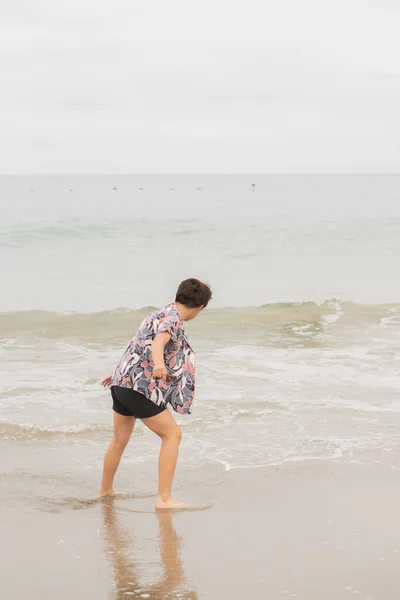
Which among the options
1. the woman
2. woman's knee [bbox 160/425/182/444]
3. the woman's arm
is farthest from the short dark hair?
woman's knee [bbox 160/425/182/444]

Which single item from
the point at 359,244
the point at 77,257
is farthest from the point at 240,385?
the point at 359,244

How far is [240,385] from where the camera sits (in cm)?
933

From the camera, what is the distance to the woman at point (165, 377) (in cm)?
513

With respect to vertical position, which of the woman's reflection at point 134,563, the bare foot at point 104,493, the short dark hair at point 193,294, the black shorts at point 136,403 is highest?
the short dark hair at point 193,294

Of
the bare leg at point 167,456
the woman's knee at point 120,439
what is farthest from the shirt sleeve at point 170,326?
the woman's knee at point 120,439

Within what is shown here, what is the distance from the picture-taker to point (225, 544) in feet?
15.3

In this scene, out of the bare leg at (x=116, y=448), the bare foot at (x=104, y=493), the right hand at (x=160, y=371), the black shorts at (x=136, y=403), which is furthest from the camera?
the bare foot at (x=104, y=493)

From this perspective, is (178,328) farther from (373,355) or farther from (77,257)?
(77,257)

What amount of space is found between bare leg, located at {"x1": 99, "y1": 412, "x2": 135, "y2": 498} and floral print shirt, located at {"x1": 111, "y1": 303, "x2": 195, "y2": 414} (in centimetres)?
33

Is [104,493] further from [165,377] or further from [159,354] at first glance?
[159,354]

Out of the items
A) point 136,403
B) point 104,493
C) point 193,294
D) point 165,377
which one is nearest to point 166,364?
point 165,377

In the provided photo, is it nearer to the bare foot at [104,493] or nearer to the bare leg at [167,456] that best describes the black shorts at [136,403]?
the bare leg at [167,456]

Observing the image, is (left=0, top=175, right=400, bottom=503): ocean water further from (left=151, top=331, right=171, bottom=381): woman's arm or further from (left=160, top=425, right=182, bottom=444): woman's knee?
(left=151, top=331, right=171, bottom=381): woman's arm

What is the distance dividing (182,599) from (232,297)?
17.4m
